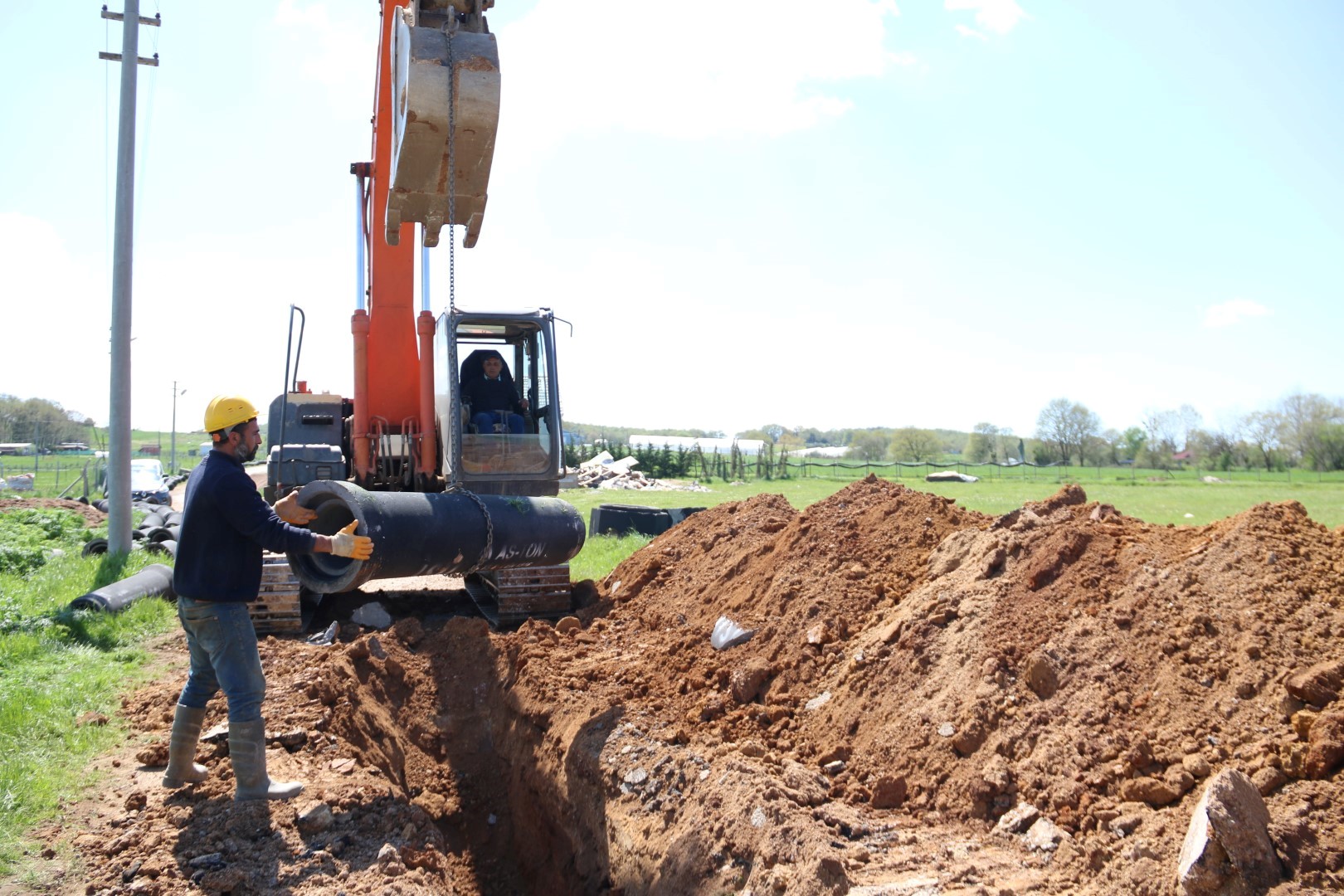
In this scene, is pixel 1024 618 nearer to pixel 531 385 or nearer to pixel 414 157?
pixel 414 157

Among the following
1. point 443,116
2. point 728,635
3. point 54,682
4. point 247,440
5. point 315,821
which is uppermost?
point 443,116

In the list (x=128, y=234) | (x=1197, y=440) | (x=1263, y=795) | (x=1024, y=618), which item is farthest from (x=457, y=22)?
(x=1197, y=440)

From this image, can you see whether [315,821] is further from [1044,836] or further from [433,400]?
[433,400]

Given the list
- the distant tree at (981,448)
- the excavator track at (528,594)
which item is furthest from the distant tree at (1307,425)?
the excavator track at (528,594)

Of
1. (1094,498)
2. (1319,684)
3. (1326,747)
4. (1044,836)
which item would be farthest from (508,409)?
(1094,498)

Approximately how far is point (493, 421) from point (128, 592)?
3.95 metres

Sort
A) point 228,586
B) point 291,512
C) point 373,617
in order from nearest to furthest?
point 228,586 < point 291,512 < point 373,617

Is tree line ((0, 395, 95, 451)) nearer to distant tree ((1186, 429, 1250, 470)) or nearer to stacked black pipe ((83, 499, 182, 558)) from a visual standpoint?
stacked black pipe ((83, 499, 182, 558))

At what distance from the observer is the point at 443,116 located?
559cm

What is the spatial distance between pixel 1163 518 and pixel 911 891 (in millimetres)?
16581

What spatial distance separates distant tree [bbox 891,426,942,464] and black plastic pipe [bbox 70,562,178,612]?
59.8 meters

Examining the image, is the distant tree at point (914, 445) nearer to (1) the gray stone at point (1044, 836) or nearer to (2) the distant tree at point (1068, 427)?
(2) the distant tree at point (1068, 427)

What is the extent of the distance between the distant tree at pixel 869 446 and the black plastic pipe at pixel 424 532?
59509 mm

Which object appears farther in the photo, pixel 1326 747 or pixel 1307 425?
pixel 1307 425
